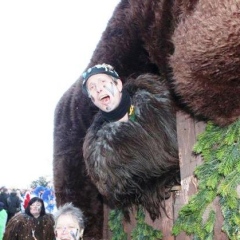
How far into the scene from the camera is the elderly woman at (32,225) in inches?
166

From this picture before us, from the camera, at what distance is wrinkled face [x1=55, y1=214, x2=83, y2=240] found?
2275mm

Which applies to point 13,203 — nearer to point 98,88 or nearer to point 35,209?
point 35,209

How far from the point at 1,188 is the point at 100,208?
5.02 m

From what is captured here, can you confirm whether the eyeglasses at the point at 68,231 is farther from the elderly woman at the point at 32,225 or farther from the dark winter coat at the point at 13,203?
the dark winter coat at the point at 13,203

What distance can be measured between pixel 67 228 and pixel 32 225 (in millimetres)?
2165

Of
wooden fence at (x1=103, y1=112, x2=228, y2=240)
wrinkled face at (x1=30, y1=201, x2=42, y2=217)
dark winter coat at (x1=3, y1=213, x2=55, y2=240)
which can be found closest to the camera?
wooden fence at (x1=103, y1=112, x2=228, y2=240)

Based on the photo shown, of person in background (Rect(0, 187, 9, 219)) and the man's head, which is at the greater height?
the man's head

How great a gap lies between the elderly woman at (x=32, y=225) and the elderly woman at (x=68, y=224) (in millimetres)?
1931

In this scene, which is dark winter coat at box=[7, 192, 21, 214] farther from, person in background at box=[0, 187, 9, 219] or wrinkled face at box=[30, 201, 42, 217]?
wrinkled face at box=[30, 201, 42, 217]

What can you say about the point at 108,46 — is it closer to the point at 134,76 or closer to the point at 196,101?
the point at 134,76

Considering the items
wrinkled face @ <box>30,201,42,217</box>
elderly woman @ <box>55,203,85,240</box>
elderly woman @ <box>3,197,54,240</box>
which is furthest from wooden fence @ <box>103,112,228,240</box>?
wrinkled face @ <box>30,201,42,217</box>

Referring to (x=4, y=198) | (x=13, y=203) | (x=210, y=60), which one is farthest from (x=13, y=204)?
(x=210, y=60)

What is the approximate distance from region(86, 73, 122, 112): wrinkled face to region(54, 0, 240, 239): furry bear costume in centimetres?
27

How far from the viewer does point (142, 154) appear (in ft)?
6.95
